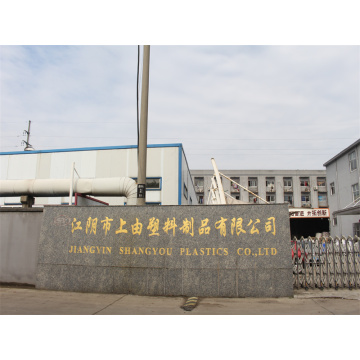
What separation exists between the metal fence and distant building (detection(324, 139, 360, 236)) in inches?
877

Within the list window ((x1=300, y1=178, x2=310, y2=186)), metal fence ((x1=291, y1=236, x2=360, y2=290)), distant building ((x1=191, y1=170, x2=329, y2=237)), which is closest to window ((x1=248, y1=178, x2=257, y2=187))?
distant building ((x1=191, y1=170, x2=329, y2=237))

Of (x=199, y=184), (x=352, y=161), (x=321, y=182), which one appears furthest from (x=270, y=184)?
(x=352, y=161)

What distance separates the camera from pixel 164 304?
665cm

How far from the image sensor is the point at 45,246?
27.4ft

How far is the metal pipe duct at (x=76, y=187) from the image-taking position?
12.3 m

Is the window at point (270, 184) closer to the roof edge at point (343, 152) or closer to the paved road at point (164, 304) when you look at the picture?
the roof edge at point (343, 152)

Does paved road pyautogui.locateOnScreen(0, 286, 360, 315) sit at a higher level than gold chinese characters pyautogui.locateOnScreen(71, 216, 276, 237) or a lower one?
lower

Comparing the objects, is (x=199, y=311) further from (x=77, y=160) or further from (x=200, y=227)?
(x=77, y=160)

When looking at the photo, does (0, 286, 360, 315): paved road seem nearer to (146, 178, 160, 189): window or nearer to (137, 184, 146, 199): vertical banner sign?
(137, 184, 146, 199): vertical banner sign

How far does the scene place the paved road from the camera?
19.6 ft

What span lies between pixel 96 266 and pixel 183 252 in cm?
243

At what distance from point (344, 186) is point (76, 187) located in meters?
29.5

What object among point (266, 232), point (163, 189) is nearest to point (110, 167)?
point (163, 189)

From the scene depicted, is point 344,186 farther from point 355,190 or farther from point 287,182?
point 287,182
